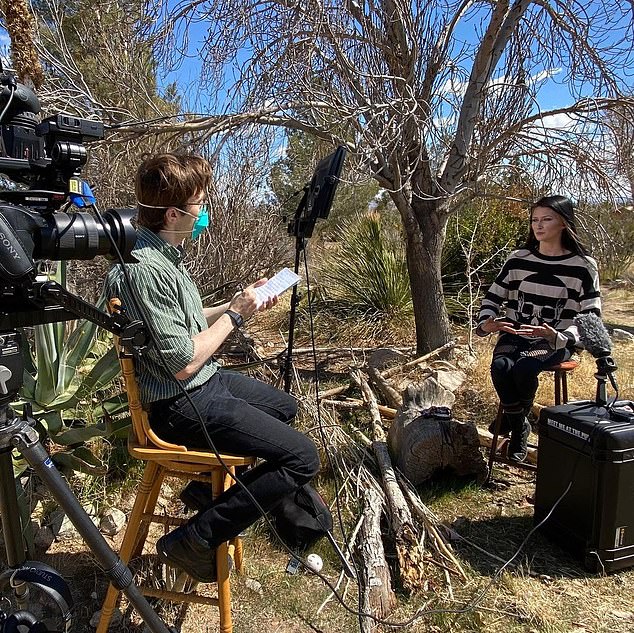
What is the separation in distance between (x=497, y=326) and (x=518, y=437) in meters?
0.64

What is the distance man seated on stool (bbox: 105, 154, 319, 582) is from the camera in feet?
6.12

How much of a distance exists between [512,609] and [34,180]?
2.25 m

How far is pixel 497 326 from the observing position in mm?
3262

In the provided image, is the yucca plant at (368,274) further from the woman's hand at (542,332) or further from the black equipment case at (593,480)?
the black equipment case at (593,480)

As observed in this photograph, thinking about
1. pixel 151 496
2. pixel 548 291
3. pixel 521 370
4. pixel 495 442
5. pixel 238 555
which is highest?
pixel 548 291

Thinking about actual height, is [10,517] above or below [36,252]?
below

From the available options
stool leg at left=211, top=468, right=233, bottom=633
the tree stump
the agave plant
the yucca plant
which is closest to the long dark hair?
the tree stump

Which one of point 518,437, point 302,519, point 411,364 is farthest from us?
point 411,364

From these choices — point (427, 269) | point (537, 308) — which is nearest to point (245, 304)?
point (537, 308)

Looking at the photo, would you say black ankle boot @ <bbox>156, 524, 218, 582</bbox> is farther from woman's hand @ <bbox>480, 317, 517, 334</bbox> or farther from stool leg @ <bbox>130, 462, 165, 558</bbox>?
woman's hand @ <bbox>480, 317, 517, 334</bbox>

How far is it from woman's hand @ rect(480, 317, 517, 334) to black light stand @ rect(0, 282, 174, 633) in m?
2.31

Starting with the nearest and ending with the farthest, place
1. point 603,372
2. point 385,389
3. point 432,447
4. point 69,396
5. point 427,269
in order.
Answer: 1. point 603,372
2. point 69,396
3. point 432,447
4. point 385,389
5. point 427,269

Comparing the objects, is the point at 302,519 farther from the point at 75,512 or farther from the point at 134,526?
the point at 75,512

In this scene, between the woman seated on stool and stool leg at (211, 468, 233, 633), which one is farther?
the woman seated on stool
